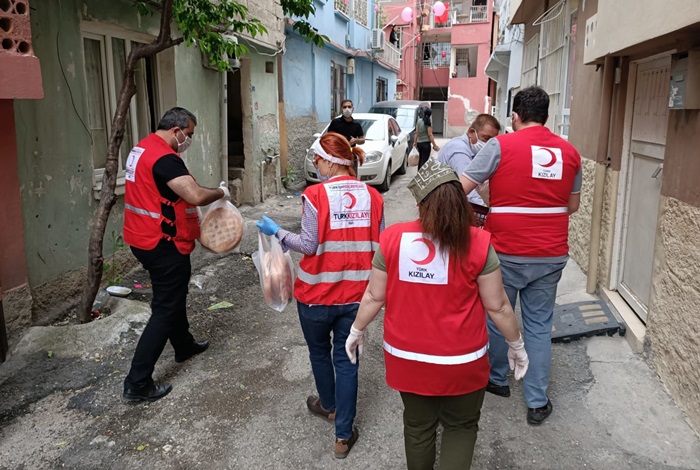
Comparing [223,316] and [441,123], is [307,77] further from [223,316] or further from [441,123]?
[441,123]

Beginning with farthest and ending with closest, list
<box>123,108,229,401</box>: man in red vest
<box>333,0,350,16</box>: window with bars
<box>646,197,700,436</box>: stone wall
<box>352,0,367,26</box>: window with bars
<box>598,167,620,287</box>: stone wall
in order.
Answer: <box>352,0,367,26</box>: window with bars, <box>333,0,350,16</box>: window with bars, <box>598,167,620,287</box>: stone wall, <box>123,108,229,401</box>: man in red vest, <box>646,197,700,436</box>: stone wall

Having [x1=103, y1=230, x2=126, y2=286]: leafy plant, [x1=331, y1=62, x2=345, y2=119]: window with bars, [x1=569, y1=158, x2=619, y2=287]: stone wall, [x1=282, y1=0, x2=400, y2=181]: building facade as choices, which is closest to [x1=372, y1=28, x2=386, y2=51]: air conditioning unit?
[x1=282, y1=0, x2=400, y2=181]: building facade

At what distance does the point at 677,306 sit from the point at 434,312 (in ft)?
6.59

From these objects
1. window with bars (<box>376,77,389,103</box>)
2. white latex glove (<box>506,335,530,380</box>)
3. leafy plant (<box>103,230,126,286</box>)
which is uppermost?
window with bars (<box>376,77,389,103</box>)

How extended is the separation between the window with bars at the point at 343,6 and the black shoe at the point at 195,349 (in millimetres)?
12904

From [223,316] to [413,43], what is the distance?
28868 mm

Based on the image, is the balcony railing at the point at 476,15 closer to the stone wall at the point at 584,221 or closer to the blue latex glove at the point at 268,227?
the stone wall at the point at 584,221

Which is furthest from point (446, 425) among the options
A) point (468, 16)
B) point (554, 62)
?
point (468, 16)

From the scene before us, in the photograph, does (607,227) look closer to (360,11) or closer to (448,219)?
(448,219)

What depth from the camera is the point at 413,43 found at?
31.1m

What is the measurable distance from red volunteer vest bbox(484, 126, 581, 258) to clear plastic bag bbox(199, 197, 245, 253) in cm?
178

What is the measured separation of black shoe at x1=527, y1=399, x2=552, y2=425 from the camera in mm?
3330

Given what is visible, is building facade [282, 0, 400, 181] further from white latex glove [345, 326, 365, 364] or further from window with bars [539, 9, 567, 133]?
white latex glove [345, 326, 365, 364]

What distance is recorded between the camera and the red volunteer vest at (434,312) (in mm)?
2148
